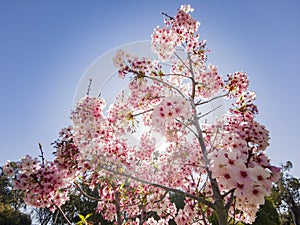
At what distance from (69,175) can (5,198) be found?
24.9 m

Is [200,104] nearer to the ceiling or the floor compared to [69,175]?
nearer to the ceiling

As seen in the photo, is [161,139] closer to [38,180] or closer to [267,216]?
[38,180]

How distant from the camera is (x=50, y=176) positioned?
3141 mm

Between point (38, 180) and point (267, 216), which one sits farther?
point (267, 216)

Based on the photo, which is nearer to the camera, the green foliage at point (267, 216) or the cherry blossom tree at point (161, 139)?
the cherry blossom tree at point (161, 139)

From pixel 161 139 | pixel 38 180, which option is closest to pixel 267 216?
pixel 161 139

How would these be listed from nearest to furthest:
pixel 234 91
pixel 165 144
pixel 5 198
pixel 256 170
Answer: pixel 256 170, pixel 234 91, pixel 165 144, pixel 5 198

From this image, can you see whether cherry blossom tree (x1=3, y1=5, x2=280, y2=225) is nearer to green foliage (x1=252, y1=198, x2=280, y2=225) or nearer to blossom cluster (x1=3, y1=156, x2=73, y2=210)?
blossom cluster (x1=3, y1=156, x2=73, y2=210)

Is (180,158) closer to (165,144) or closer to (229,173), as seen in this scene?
(165,144)

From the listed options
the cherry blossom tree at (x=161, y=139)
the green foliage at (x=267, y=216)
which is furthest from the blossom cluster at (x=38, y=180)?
the green foliage at (x=267, y=216)

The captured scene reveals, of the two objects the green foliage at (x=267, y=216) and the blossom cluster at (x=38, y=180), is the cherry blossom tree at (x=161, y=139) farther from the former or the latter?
the green foliage at (x=267, y=216)

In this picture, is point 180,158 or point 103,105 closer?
point 103,105

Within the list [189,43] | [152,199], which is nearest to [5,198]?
[152,199]

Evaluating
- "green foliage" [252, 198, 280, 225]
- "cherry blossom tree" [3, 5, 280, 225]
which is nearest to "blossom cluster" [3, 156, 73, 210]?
"cherry blossom tree" [3, 5, 280, 225]
